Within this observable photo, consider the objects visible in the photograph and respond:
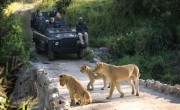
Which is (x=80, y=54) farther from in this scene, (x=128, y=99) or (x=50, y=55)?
(x=128, y=99)

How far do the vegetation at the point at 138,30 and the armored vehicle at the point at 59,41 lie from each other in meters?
2.30

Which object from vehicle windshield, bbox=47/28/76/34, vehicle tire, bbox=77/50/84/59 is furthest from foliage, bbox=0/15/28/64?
vehicle tire, bbox=77/50/84/59

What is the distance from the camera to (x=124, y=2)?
2519 cm

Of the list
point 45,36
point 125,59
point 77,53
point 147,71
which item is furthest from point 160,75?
point 45,36

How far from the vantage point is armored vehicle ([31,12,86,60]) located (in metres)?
19.6

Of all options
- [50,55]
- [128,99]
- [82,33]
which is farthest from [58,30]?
[128,99]

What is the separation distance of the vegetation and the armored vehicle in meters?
2.30

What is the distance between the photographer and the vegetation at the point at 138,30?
20641 millimetres

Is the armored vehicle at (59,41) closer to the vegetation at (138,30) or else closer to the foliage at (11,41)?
the foliage at (11,41)

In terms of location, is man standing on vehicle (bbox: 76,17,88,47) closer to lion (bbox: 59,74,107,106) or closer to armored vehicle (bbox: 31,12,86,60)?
armored vehicle (bbox: 31,12,86,60)

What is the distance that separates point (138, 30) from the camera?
76.4ft

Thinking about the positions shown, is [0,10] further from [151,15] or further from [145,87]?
[151,15]

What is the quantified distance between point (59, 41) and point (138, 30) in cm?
554

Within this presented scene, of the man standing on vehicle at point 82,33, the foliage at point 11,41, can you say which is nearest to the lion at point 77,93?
the foliage at point 11,41
